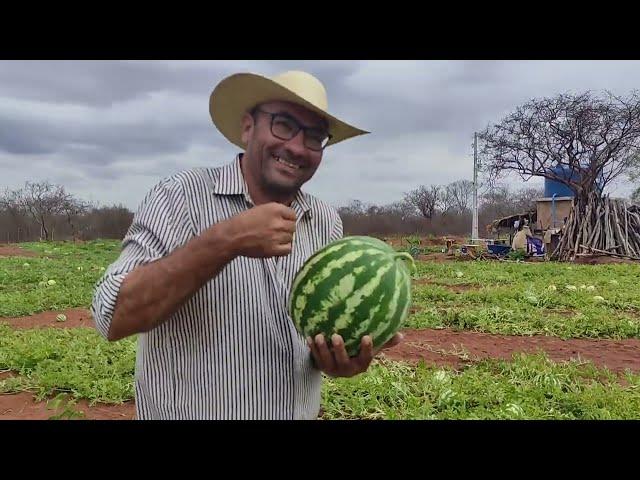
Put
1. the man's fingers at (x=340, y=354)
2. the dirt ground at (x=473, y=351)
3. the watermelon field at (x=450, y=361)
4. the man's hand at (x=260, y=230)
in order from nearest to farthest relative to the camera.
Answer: the man's hand at (x=260, y=230) → the man's fingers at (x=340, y=354) → the watermelon field at (x=450, y=361) → the dirt ground at (x=473, y=351)

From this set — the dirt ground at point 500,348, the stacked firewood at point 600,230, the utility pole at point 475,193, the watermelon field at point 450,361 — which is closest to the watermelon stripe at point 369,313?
the watermelon field at point 450,361

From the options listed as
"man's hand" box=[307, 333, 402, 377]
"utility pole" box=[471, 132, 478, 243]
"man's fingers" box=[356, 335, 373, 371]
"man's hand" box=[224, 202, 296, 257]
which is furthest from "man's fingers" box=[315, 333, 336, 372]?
"utility pole" box=[471, 132, 478, 243]

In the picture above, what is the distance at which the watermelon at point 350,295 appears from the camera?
2.15 metres

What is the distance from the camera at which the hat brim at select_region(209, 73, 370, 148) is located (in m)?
2.24

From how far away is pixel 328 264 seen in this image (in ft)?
7.25

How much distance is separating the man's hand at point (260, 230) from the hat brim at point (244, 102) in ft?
1.88

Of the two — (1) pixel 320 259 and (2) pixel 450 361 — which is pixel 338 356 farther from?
(2) pixel 450 361

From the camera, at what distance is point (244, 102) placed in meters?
2.41

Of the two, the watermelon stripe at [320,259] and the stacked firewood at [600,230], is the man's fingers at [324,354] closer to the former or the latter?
the watermelon stripe at [320,259]

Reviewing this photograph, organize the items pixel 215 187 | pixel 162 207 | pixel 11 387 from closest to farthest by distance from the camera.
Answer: pixel 162 207
pixel 215 187
pixel 11 387

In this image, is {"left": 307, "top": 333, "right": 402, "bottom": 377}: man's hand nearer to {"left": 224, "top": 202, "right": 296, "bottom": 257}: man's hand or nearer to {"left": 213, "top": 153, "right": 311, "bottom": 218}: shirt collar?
{"left": 224, "top": 202, "right": 296, "bottom": 257}: man's hand
